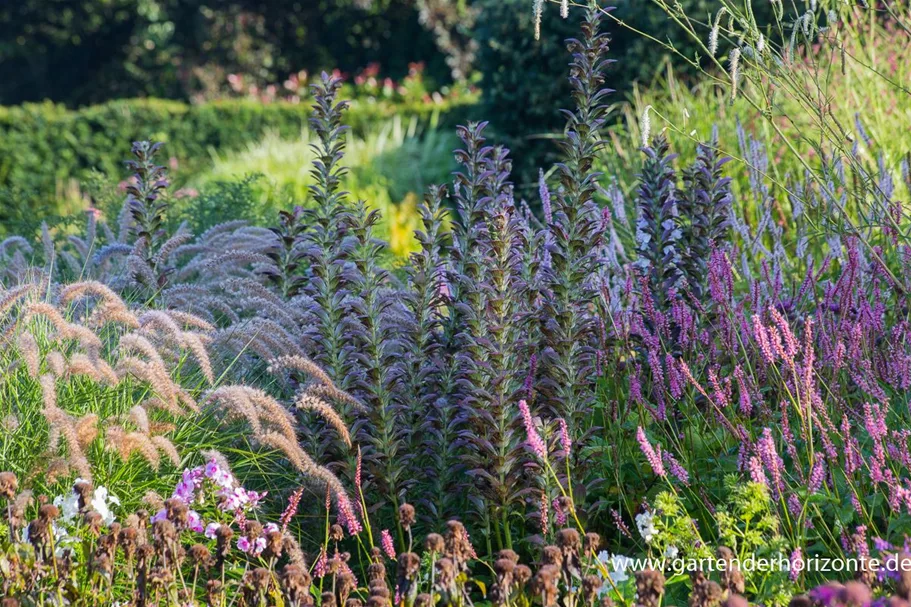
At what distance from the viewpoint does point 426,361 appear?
3432mm

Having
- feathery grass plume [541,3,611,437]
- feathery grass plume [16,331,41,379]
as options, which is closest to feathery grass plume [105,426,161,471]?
A: feathery grass plume [16,331,41,379]

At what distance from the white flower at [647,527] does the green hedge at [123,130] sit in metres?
11.9

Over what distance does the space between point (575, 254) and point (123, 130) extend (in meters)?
12.9

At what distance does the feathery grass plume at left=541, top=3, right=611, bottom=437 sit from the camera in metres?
3.26

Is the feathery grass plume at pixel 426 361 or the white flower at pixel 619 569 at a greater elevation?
the feathery grass plume at pixel 426 361

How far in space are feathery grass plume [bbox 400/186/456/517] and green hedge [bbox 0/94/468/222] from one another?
11205 millimetres

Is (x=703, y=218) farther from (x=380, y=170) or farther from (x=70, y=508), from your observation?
(x=380, y=170)

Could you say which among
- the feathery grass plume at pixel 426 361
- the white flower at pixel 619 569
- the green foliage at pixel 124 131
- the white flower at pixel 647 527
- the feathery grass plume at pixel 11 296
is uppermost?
the feathery grass plume at pixel 11 296

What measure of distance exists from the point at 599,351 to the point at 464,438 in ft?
1.92

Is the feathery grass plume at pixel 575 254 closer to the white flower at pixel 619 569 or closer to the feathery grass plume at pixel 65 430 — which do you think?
the white flower at pixel 619 569

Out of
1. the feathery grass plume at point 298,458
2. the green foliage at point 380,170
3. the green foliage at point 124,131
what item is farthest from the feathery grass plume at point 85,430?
the green foliage at point 124,131

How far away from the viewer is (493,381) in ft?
10.1

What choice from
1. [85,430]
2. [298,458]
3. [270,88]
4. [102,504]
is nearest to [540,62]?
[298,458]

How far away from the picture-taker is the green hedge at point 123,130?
14.5 meters
